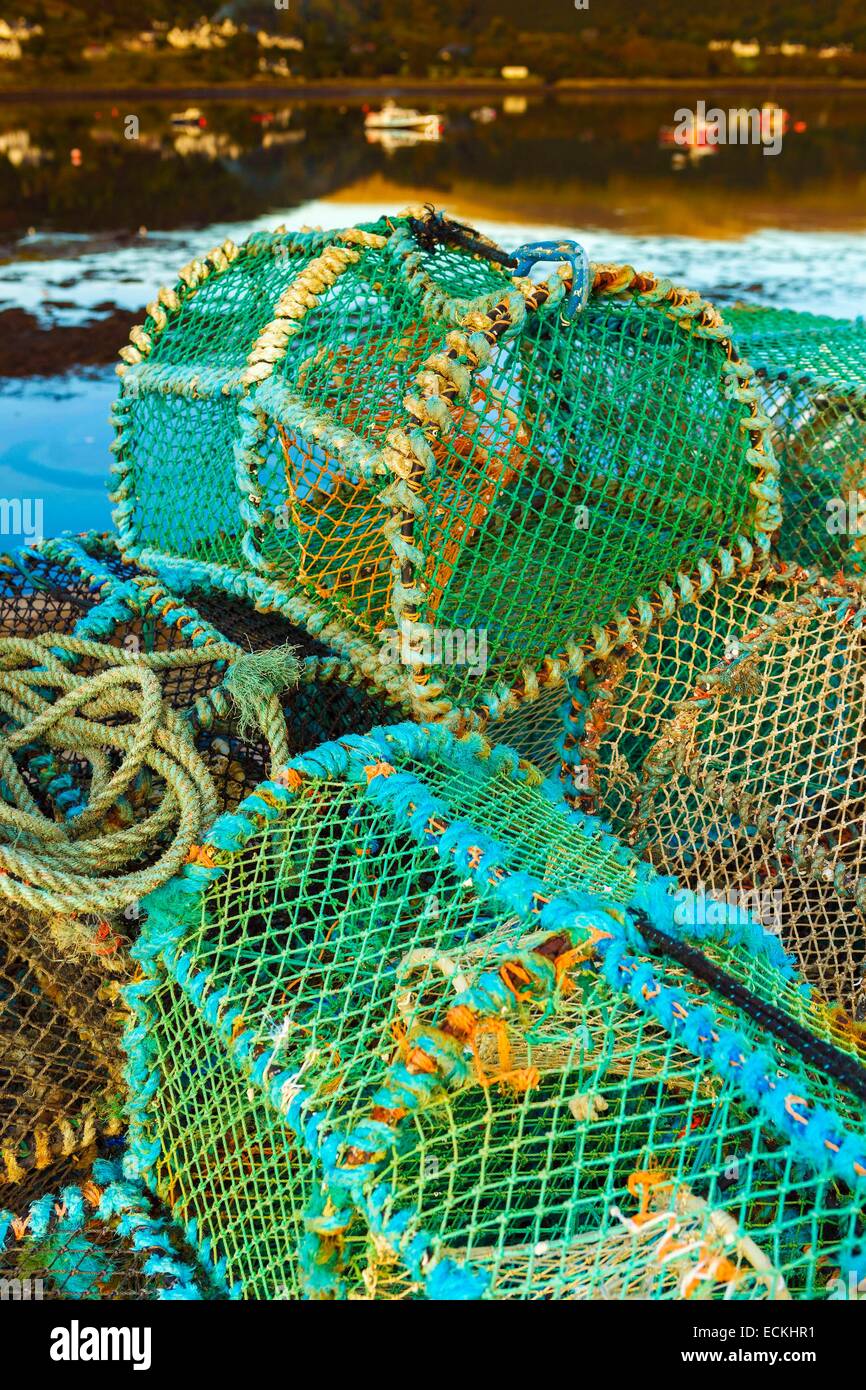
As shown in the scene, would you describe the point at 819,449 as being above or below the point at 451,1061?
above

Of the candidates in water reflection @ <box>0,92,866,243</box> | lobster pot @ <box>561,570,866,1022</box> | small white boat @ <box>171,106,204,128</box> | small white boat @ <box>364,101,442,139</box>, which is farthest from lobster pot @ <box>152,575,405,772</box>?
small white boat @ <box>171,106,204,128</box>

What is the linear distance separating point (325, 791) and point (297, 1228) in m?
0.57

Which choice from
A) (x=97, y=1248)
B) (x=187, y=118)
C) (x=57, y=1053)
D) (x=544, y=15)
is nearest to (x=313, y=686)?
(x=57, y=1053)

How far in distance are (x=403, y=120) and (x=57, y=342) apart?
2654 cm

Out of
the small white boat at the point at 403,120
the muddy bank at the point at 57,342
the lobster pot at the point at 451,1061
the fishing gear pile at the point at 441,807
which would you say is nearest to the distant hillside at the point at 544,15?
the small white boat at the point at 403,120

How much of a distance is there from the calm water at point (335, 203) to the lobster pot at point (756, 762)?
10.5ft

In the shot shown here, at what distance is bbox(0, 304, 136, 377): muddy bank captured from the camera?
23.3 ft

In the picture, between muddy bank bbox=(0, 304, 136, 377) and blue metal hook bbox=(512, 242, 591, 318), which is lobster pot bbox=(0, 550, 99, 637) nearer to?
blue metal hook bbox=(512, 242, 591, 318)

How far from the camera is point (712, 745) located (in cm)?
213

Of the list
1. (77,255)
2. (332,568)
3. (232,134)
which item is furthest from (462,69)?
(332,568)

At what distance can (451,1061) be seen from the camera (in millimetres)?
1283

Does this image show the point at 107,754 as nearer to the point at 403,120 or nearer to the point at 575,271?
the point at 575,271

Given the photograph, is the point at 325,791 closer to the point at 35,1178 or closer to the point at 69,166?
the point at 35,1178

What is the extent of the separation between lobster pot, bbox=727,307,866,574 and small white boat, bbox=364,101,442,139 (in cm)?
2726
